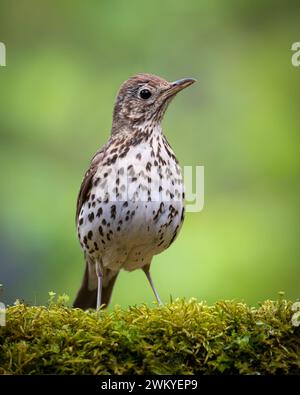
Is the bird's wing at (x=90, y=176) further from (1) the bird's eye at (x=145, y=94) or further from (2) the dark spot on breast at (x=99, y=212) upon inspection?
(1) the bird's eye at (x=145, y=94)

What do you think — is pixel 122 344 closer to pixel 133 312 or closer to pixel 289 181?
pixel 133 312

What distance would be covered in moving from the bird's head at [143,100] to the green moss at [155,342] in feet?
5.97

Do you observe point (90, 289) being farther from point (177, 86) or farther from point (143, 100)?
point (177, 86)

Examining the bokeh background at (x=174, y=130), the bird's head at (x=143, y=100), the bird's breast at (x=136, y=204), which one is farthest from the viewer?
the bokeh background at (x=174, y=130)

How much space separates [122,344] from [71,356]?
237 mm

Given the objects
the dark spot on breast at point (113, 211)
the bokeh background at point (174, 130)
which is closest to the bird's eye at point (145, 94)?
the dark spot on breast at point (113, 211)

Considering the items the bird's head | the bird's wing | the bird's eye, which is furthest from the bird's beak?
the bird's wing

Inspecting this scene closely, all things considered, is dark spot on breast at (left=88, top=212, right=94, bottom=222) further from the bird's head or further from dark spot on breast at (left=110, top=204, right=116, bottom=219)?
the bird's head

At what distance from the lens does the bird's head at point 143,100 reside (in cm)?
557

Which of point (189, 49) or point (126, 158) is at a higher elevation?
point (189, 49)

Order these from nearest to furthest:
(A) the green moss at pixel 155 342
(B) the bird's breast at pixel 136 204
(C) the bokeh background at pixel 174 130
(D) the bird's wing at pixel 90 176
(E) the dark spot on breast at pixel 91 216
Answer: (A) the green moss at pixel 155 342 → (B) the bird's breast at pixel 136 204 → (E) the dark spot on breast at pixel 91 216 → (D) the bird's wing at pixel 90 176 → (C) the bokeh background at pixel 174 130

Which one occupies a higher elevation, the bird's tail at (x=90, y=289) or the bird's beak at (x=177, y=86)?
the bird's beak at (x=177, y=86)

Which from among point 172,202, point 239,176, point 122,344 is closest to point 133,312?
point 122,344

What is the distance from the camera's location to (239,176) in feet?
24.0
